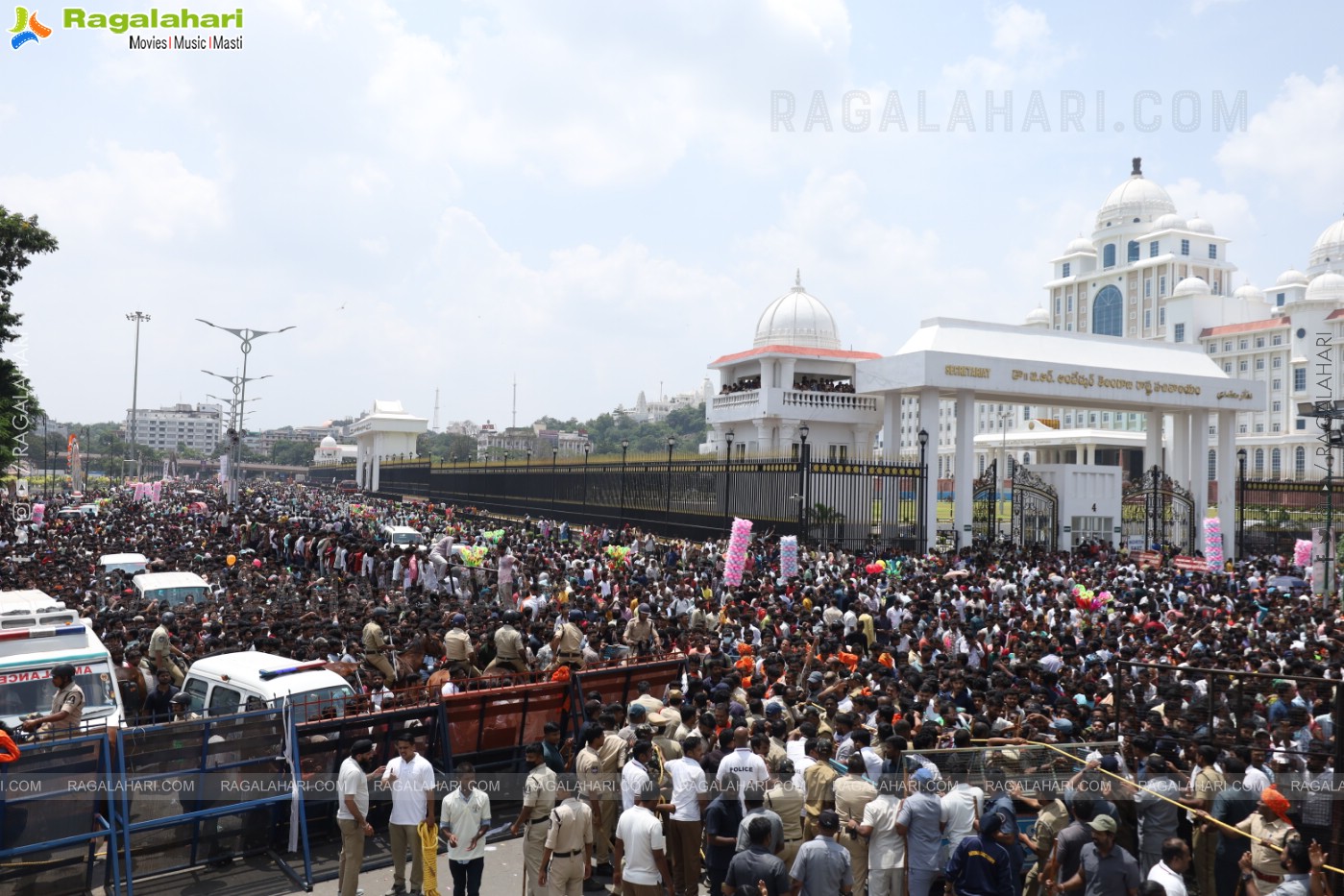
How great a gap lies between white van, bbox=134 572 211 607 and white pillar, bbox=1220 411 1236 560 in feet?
112

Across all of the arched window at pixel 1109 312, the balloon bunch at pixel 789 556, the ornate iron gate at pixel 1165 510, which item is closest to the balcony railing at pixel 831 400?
the ornate iron gate at pixel 1165 510

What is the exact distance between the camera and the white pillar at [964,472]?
105 ft

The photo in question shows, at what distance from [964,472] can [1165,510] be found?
892 cm

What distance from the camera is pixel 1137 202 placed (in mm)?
93312

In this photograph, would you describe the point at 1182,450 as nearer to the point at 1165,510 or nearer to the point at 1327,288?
the point at 1165,510

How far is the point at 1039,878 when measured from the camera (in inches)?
266

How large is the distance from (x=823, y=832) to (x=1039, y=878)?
5.41 feet

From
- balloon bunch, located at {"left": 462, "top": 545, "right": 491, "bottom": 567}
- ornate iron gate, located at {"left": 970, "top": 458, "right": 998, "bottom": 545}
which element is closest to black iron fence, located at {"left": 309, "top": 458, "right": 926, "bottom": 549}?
ornate iron gate, located at {"left": 970, "top": 458, "right": 998, "bottom": 545}

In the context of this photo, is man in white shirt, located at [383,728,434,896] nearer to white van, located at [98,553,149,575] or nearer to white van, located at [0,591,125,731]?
white van, located at [0,591,125,731]

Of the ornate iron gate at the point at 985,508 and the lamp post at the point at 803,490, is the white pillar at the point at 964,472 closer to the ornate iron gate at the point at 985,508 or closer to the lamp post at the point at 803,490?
the ornate iron gate at the point at 985,508

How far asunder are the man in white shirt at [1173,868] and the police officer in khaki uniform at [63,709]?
7.91 meters

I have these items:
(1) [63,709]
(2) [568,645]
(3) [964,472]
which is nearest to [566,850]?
(1) [63,709]

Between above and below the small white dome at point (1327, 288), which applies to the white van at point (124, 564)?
below

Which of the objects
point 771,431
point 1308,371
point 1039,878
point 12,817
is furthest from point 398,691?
point 1308,371
